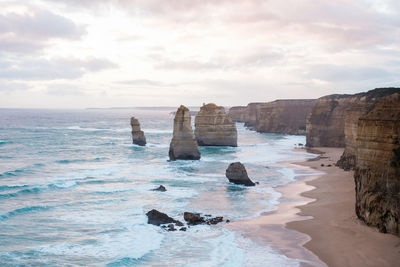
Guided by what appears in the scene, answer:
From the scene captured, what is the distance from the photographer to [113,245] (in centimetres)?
1939

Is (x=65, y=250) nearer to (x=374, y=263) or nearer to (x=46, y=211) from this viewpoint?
(x=46, y=211)

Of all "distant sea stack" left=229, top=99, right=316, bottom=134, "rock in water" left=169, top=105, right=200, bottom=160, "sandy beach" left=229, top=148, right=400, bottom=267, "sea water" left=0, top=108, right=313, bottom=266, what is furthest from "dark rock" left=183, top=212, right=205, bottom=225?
"distant sea stack" left=229, top=99, right=316, bottom=134

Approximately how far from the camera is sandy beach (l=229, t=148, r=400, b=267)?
654 inches

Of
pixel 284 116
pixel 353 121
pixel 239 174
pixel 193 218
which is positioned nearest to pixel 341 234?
pixel 193 218

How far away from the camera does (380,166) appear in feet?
61.3

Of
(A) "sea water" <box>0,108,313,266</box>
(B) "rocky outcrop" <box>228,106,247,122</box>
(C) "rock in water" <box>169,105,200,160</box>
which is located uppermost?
(B) "rocky outcrop" <box>228,106,247,122</box>

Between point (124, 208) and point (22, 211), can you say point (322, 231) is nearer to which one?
point (124, 208)

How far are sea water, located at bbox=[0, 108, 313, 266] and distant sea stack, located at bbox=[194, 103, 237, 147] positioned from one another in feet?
39.1

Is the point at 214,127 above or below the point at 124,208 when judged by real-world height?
above

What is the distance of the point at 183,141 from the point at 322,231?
29.7 meters

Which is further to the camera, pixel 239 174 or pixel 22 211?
pixel 239 174

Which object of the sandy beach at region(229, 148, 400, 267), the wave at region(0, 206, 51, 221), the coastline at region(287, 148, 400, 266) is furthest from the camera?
the wave at region(0, 206, 51, 221)

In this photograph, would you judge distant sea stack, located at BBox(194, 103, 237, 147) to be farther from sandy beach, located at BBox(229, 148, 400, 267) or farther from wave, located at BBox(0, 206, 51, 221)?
wave, located at BBox(0, 206, 51, 221)

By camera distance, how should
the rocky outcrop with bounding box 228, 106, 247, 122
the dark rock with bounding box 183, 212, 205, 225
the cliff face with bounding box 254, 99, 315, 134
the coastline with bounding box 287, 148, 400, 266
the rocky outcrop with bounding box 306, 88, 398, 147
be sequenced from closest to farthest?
the coastline with bounding box 287, 148, 400, 266 < the dark rock with bounding box 183, 212, 205, 225 < the rocky outcrop with bounding box 306, 88, 398, 147 < the cliff face with bounding box 254, 99, 315, 134 < the rocky outcrop with bounding box 228, 106, 247, 122
